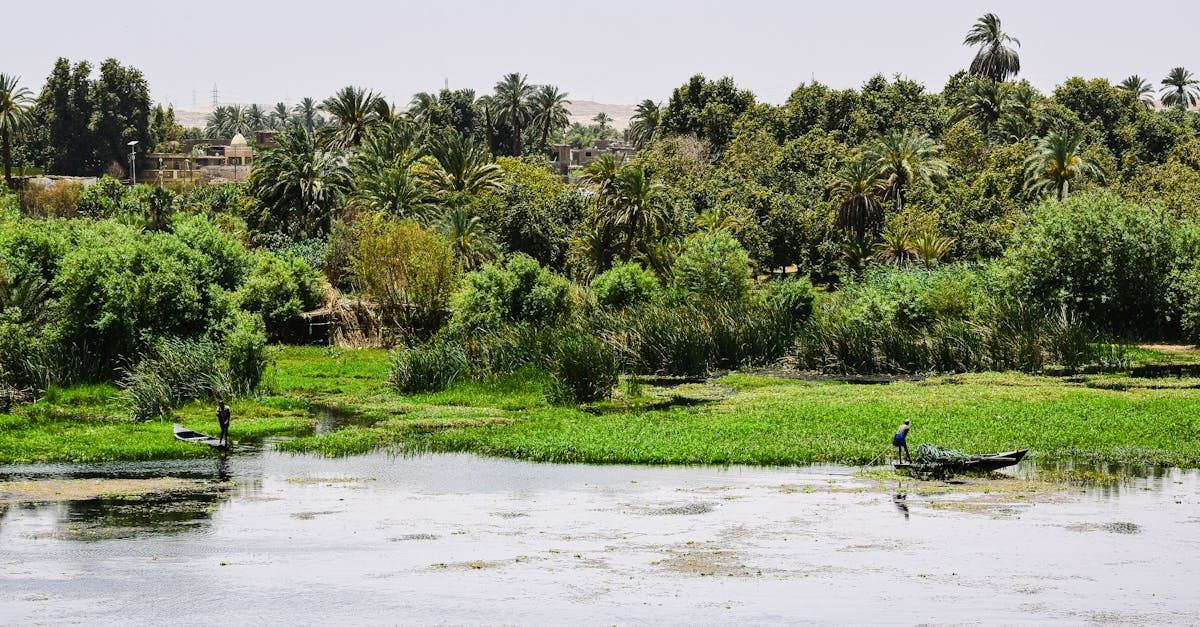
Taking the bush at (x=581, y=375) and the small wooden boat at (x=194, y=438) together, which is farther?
the bush at (x=581, y=375)

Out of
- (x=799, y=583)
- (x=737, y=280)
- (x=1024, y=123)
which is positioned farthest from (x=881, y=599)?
(x=1024, y=123)

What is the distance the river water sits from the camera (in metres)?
21.9

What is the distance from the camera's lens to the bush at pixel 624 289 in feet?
233

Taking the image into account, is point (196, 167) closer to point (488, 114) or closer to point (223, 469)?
point (488, 114)

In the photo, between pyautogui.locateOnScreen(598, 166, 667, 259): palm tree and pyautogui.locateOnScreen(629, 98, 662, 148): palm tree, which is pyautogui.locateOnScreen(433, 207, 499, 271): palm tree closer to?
pyautogui.locateOnScreen(598, 166, 667, 259): palm tree

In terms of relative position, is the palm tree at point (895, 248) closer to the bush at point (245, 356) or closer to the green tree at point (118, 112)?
the bush at point (245, 356)

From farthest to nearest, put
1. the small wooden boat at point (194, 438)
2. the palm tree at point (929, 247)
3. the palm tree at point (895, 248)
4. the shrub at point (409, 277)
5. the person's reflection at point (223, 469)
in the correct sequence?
the palm tree at point (895, 248), the palm tree at point (929, 247), the shrub at point (409, 277), the small wooden boat at point (194, 438), the person's reflection at point (223, 469)

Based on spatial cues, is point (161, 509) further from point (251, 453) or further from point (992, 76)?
point (992, 76)

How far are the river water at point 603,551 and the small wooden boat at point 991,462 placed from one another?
2.01m

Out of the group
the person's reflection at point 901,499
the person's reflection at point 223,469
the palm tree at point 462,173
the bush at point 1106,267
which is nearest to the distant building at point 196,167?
the palm tree at point 462,173

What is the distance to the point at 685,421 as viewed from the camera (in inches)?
1732

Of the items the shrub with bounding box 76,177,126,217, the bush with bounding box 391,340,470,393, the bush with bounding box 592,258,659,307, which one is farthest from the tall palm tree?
the shrub with bounding box 76,177,126,217

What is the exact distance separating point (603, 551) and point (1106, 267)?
47852 mm

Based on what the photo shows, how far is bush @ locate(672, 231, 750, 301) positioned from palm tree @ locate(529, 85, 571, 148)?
→ 107171 millimetres
